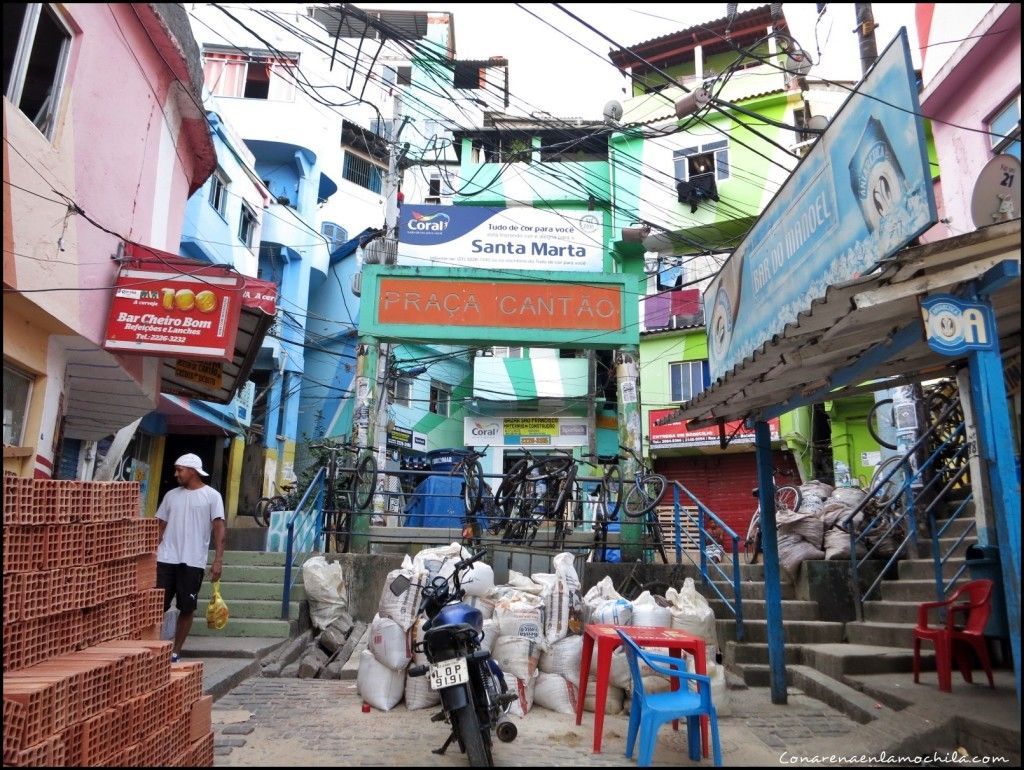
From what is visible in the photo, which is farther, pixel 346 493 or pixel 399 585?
pixel 346 493

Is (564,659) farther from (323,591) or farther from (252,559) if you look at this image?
(252,559)

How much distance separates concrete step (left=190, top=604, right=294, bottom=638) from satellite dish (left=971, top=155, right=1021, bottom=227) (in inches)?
300

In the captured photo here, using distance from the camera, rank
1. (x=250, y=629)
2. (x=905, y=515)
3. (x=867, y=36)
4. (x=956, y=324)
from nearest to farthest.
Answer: (x=956, y=324) → (x=250, y=629) → (x=905, y=515) → (x=867, y=36)

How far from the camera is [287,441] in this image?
19.0m

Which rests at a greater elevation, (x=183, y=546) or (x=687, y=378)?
(x=687, y=378)

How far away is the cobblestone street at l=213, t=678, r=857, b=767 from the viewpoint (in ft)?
13.4

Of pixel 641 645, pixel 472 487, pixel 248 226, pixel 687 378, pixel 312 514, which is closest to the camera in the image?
pixel 641 645

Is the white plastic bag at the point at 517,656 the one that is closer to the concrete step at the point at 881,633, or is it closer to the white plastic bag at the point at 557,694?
the white plastic bag at the point at 557,694

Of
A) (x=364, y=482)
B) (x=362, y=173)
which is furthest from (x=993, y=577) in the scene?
(x=362, y=173)

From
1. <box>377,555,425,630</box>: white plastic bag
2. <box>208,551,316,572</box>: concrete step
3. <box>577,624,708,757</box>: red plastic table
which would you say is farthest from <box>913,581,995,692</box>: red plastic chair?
<box>208,551,316,572</box>: concrete step

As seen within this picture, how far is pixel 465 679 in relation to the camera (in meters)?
3.82

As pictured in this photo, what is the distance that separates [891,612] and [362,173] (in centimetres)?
2388

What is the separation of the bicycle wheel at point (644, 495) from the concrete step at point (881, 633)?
284 cm

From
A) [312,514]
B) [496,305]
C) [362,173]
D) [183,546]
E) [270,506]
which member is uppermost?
A: [362,173]
